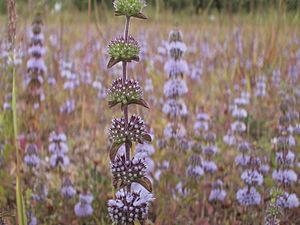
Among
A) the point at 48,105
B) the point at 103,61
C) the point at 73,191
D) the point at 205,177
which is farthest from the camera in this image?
the point at 103,61

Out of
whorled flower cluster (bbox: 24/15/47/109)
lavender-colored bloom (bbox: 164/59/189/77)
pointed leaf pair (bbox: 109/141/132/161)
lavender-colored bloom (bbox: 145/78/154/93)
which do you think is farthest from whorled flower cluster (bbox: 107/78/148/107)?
lavender-colored bloom (bbox: 145/78/154/93)

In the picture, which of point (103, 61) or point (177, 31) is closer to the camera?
point (177, 31)

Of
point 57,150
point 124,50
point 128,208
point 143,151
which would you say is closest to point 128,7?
point 124,50

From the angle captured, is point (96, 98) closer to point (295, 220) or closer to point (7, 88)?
point (7, 88)

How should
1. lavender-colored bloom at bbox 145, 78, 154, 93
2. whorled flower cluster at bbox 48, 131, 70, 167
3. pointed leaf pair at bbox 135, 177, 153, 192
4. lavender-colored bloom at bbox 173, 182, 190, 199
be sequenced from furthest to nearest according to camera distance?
lavender-colored bloom at bbox 145, 78, 154, 93 → whorled flower cluster at bbox 48, 131, 70, 167 → lavender-colored bloom at bbox 173, 182, 190, 199 → pointed leaf pair at bbox 135, 177, 153, 192

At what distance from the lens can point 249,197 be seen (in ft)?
8.32

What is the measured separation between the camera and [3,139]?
3.32m

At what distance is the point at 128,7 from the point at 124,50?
0.12m

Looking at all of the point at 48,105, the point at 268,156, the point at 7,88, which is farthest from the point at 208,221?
the point at 48,105

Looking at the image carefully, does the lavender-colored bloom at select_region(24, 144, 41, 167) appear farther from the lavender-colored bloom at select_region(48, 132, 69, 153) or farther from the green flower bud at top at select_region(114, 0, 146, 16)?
the green flower bud at top at select_region(114, 0, 146, 16)

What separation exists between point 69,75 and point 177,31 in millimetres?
2257

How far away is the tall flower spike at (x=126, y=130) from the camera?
1489 mm

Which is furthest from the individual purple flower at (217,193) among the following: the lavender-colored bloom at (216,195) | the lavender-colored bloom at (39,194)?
the lavender-colored bloom at (39,194)

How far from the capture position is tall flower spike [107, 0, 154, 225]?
1.49m
